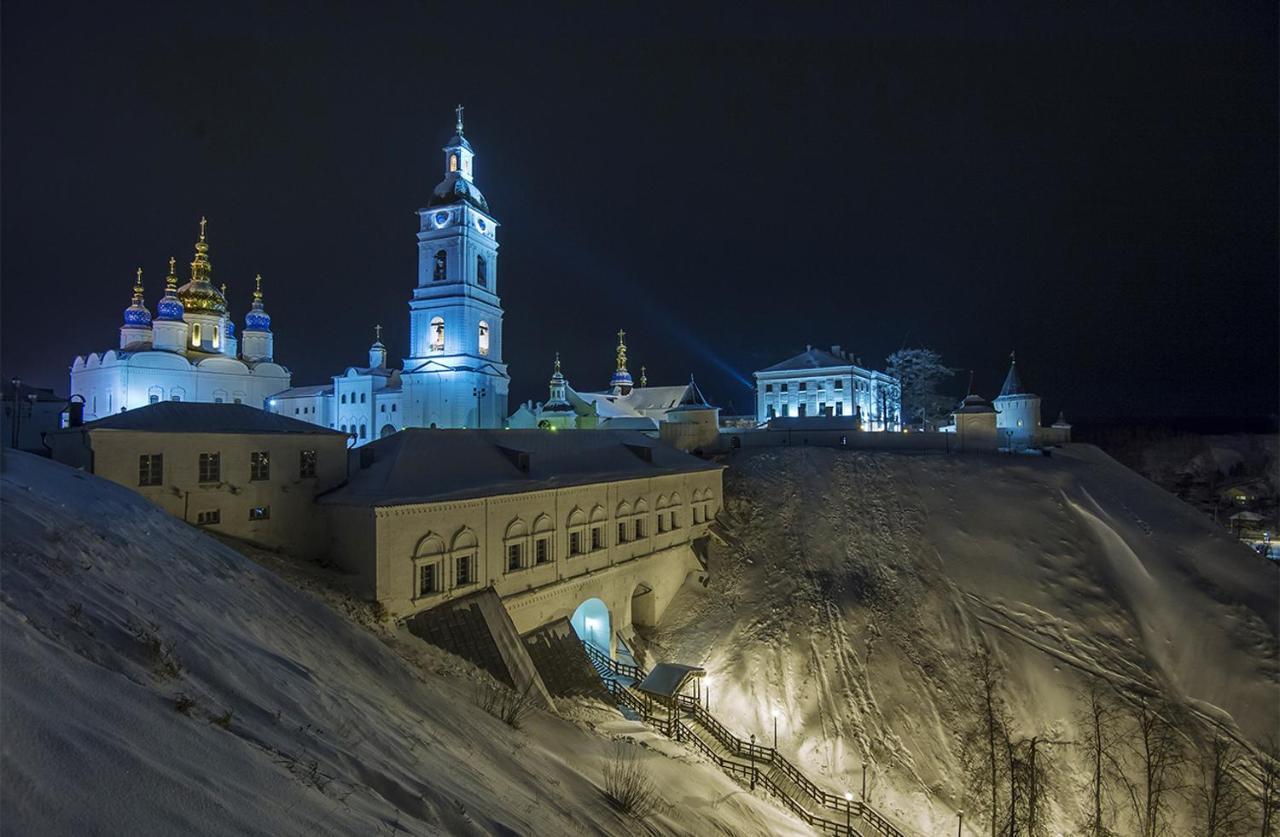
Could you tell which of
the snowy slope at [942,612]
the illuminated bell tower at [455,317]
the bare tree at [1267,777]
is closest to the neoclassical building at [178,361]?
the illuminated bell tower at [455,317]

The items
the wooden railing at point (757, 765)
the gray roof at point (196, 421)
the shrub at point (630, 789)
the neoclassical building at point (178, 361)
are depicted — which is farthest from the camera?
the neoclassical building at point (178, 361)

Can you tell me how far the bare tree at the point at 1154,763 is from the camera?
56.6ft

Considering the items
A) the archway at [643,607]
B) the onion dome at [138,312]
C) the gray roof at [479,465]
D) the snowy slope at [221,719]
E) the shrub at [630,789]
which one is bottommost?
the archway at [643,607]

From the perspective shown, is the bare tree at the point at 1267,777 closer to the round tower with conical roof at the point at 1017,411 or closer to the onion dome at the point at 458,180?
the round tower with conical roof at the point at 1017,411

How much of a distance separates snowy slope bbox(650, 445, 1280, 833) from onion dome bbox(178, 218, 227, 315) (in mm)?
51519

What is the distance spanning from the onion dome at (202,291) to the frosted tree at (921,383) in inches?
2714

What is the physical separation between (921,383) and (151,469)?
64676 millimetres

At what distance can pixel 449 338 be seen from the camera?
52906mm

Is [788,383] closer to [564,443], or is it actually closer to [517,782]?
[564,443]

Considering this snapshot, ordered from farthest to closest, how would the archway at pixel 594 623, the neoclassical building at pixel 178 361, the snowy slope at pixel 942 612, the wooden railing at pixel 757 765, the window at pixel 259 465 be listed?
the neoclassical building at pixel 178 361 → the archway at pixel 594 623 → the snowy slope at pixel 942 612 → the window at pixel 259 465 → the wooden railing at pixel 757 765

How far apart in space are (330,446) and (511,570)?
7596mm

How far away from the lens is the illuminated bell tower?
5200 centimetres

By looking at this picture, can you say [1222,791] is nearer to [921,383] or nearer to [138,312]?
[921,383]

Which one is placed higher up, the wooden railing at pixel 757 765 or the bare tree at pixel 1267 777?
the wooden railing at pixel 757 765
